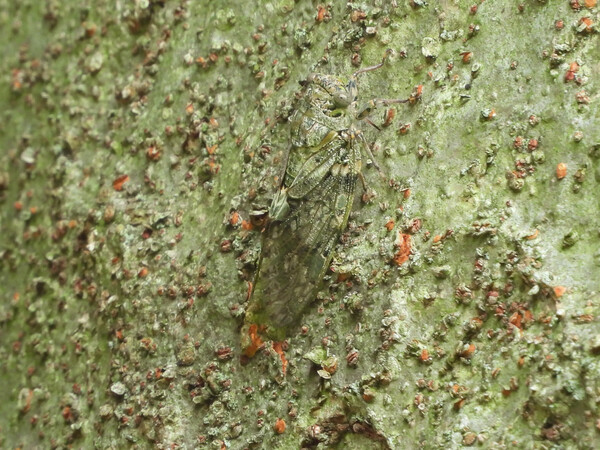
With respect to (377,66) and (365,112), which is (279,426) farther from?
(377,66)

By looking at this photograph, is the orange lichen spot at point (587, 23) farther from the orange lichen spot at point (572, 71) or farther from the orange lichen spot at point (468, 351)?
the orange lichen spot at point (468, 351)

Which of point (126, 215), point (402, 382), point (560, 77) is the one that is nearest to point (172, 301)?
point (126, 215)

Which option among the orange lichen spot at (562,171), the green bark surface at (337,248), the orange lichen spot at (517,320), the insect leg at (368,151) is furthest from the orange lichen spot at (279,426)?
the orange lichen spot at (562,171)

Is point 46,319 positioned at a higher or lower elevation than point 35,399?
higher

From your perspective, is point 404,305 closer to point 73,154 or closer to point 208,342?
point 208,342

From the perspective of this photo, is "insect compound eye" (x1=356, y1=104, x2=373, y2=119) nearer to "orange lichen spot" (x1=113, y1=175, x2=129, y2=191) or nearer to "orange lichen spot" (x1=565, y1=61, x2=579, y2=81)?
"orange lichen spot" (x1=565, y1=61, x2=579, y2=81)
